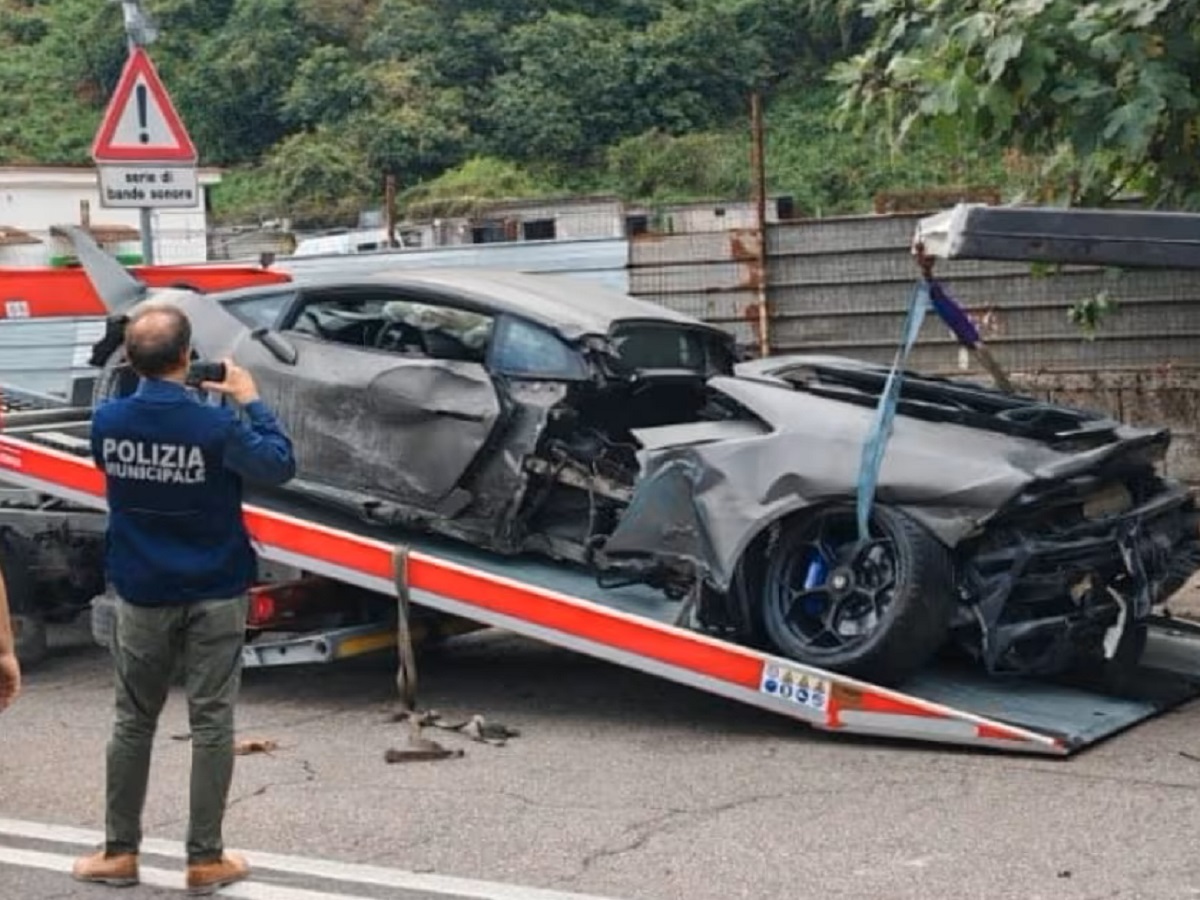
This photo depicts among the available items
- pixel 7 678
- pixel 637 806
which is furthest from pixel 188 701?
pixel 637 806

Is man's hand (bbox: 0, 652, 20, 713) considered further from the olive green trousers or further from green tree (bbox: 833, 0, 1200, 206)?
green tree (bbox: 833, 0, 1200, 206)

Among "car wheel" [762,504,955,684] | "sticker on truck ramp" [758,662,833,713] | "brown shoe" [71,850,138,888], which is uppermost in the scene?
"car wheel" [762,504,955,684]

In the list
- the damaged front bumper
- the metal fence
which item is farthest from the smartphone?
the metal fence

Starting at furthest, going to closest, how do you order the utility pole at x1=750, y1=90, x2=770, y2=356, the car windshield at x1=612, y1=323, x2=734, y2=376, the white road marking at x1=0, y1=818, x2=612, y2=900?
1. the utility pole at x1=750, y1=90, x2=770, y2=356
2. the car windshield at x1=612, y1=323, x2=734, y2=376
3. the white road marking at x1=0, y1=818, x2=612, y2=900

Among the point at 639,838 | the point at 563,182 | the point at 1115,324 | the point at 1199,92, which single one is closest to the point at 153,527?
the point at 639,838

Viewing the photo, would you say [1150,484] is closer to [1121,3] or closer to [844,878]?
[1121,3]

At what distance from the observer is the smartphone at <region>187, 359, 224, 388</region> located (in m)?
5.27

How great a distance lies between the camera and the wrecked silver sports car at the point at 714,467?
6660 mm

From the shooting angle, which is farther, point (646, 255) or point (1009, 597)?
point (646, 255)

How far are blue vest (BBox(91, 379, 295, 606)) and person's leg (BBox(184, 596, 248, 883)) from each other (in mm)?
83

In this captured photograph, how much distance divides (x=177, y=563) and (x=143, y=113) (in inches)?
254

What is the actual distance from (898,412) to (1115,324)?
5.32m

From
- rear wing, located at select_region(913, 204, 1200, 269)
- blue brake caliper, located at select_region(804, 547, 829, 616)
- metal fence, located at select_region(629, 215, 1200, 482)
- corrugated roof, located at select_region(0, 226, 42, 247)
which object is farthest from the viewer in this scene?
corrugated roof, located at select_region(0, 226, 42, 247)

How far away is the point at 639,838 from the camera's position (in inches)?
222
